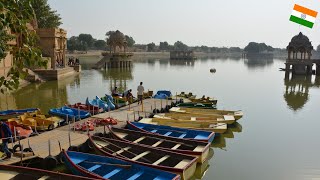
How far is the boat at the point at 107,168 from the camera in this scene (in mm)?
10945

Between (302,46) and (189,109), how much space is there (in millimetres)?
49592

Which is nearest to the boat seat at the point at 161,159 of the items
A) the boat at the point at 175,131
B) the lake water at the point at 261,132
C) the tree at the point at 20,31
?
the lake water at the point at 261,132

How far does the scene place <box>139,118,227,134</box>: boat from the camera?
18031mm

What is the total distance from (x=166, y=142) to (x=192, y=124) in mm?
4054

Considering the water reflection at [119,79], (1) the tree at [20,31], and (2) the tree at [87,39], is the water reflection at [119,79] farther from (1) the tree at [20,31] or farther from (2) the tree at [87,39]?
(2) the tree at [87,39]

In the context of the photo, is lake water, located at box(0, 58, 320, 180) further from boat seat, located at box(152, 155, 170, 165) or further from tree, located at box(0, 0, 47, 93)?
tree, located at box(0, 0, 47, 93)

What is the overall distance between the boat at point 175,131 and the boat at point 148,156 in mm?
2830

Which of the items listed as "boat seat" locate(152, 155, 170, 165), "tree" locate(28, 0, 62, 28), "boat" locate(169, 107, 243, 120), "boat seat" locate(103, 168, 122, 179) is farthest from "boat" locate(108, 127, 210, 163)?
"tree" locate(28, 0, 62, 28)

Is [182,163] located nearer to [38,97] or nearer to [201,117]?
[201,117]

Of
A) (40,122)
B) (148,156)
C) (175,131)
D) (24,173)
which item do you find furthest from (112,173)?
(40,122)

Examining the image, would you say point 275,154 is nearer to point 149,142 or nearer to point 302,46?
point 149,142

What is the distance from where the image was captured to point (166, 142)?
15.1 m

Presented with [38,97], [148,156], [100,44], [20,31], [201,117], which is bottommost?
[38,97]

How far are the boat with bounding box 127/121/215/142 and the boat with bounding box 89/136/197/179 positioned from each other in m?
2.83
